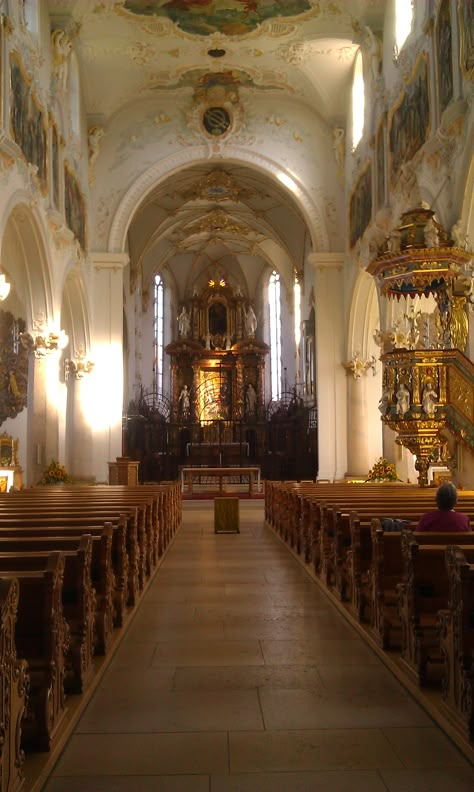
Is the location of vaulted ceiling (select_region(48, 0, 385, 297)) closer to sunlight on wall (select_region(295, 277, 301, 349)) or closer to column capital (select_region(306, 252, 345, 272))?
column capital (select_region(306, 252, 345, 272))

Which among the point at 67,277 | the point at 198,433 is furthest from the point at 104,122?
the point at 198,433

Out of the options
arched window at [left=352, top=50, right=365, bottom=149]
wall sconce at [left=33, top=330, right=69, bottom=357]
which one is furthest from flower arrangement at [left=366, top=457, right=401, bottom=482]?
arched window at [left=352, top=50, right=365, bottom=149]

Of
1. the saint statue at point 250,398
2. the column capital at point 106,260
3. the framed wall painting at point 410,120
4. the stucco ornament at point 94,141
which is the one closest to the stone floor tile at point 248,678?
the framed wall painting at point 410,120

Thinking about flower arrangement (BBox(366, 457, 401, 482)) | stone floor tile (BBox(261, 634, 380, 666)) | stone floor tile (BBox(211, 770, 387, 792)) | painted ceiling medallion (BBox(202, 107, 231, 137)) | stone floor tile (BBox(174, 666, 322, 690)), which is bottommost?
stone floor tile (BBox(211, 770, 387, 792))

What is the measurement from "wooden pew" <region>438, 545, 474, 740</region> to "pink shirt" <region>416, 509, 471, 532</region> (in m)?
1.25

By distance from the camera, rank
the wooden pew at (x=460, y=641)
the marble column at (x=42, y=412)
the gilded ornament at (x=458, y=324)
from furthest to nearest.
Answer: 1. the marble column at (x=42, y=412)
2. the gilded ornament at (x=458, y=324)
3. the wooden pew at (x=460, y=641)

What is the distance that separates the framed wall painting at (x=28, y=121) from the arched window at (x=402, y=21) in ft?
21.4

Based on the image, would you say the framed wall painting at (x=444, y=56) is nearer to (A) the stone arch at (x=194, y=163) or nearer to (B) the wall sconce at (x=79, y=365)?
(A) the stone arch at (x=194, y=163)

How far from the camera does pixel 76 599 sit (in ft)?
13.5

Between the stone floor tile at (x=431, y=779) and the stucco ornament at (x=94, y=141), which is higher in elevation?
the stucco ornament at (x=94, y=141)

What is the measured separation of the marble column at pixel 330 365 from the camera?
19.1 metres

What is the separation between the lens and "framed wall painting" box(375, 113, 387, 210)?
14677 millimetres

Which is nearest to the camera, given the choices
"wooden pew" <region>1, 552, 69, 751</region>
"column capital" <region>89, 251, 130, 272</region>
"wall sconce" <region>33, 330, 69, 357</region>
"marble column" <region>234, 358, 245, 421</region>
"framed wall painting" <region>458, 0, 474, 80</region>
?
"wooden pew" <region>1, 552, 69, 751</region>

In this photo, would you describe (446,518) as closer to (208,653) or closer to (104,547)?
(208,653)
